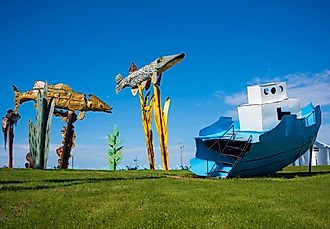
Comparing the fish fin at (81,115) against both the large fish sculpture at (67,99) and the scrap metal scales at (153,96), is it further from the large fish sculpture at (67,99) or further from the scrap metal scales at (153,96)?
the scrap metal scales at (153,96)

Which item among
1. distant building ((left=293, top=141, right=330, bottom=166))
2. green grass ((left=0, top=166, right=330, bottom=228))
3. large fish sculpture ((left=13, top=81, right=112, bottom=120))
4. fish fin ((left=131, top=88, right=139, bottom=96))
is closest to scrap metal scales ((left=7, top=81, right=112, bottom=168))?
large fish sculpture ((left=13, top=81, right=112, bottom=120))

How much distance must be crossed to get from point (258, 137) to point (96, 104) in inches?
596

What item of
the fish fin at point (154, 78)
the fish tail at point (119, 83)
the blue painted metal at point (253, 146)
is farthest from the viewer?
the fish tail at point (119, 83)

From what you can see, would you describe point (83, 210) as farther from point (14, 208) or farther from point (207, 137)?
point (207, 137)

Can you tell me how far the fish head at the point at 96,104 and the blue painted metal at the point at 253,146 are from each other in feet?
37.2

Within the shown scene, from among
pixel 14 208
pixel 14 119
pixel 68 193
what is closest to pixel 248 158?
pixel 68 193

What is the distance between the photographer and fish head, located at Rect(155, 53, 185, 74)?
25141mm

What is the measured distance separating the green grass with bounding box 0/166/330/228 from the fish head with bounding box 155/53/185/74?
12.4 meters

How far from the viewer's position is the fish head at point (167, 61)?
25.1 m

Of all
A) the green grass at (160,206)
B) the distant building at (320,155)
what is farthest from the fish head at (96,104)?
the distant building at (320,155)

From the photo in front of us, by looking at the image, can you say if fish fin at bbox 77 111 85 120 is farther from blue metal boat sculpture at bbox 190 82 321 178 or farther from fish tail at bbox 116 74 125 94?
blue metal boat sculpture at bbox 190 82 321 178

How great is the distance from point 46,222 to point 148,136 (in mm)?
18940

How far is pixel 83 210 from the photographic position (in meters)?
10.0

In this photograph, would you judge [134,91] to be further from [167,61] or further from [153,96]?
[167,61]
